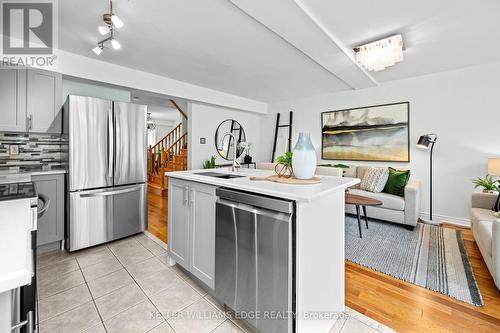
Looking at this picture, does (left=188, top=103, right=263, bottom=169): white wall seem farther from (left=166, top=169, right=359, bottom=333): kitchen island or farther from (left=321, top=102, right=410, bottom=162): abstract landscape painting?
(left=166, top=169, right=359, bottom=333): kitchen island

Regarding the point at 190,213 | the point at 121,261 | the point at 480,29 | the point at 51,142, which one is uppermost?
the point at 480,29

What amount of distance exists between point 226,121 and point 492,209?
4842 mm

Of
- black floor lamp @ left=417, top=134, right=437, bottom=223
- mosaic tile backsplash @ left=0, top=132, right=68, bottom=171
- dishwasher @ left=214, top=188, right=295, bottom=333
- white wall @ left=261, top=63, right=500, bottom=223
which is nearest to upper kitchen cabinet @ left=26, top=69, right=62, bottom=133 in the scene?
mosaic tile backsplash @ left=0, top=132, right=68, bottom=171

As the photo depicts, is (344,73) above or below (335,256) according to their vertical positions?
above

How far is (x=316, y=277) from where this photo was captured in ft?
4.24

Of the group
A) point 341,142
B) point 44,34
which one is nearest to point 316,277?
point 44,34

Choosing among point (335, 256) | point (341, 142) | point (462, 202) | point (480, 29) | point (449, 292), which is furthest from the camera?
point (341, 142)

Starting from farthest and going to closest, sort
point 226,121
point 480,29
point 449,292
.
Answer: point 226,121, point 480,29, point 449,292

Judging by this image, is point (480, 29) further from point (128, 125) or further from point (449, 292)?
Result: point (128, 125)

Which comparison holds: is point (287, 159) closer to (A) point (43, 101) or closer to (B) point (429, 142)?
(A) point (43, 101)

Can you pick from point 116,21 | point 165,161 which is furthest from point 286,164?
point 165,161

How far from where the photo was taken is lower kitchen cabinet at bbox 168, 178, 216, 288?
168 centimetres

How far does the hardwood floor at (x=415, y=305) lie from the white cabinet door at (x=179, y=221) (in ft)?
4.66

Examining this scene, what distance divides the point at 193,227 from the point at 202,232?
13cm
